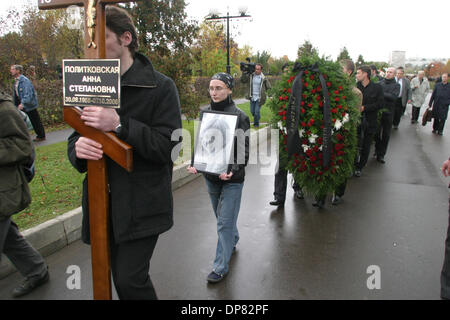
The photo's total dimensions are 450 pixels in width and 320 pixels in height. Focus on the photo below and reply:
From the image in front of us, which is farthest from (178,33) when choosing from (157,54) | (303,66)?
(303,66)

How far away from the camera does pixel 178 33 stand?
26.8ft

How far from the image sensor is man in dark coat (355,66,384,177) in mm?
7102

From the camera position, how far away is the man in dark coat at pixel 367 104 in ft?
23.3

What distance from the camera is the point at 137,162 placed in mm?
2059

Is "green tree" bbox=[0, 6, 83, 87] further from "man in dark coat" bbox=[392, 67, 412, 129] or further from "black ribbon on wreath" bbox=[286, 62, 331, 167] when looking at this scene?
"man in dark coat" bbox=[392, 67, 412, 129]

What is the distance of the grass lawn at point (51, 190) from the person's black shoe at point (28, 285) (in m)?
0.98

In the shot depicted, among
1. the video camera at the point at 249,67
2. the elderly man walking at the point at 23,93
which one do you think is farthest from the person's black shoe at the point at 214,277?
the video camera at the point at 249,67

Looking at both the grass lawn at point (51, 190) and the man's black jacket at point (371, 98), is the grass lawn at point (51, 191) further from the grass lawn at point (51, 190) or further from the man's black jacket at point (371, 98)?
the man's black jacket at point (371, 98)

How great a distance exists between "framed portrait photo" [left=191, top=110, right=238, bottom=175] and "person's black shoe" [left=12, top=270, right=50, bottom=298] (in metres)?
1.74

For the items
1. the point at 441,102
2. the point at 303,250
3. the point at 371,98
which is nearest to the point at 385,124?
the point at 371,98

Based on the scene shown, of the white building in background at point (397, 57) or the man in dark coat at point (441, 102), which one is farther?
the white building in background at point (397, 57)

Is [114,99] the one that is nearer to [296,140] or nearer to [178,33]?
[296,140]

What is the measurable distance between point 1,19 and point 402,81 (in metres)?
15.2

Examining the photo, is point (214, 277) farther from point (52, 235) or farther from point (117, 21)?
point (117, 21)
